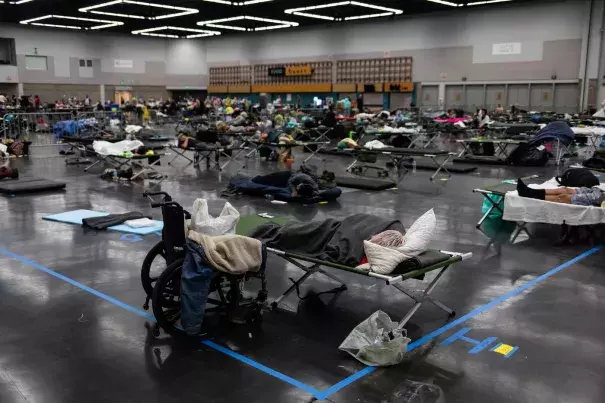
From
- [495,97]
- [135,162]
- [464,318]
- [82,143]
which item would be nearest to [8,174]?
[135,162]

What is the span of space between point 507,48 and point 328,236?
898 inches

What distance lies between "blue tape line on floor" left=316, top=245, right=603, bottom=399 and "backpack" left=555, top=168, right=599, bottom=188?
1.08 meters

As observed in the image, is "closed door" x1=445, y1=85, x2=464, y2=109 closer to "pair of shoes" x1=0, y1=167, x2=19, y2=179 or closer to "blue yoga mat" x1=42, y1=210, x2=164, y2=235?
"pair of shoes" x1=0, y1=167, x2=19, y2=179

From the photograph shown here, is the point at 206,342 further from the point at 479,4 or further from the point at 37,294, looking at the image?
the point at 479,4

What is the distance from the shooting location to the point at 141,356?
3.68 meters

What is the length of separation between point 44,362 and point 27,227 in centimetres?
421

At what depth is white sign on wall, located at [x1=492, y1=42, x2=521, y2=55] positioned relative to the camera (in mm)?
24139

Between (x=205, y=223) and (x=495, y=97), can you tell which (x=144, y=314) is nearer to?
(x=205, y=223)

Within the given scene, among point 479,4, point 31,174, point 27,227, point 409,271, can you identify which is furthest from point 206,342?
point 479,4

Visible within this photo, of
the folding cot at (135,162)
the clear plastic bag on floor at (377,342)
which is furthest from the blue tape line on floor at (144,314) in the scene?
the folding cot at (135,162)

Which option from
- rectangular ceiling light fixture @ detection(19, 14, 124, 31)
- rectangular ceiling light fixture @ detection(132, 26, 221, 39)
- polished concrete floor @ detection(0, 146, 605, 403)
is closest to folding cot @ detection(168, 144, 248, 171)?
polished concrete floor @ detection(0, 146, 605, 403)

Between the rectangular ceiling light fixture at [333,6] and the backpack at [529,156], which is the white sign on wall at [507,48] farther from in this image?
the backpack at [529,156]

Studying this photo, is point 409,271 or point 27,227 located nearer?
point 409,271

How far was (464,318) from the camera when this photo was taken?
14.3 feet
